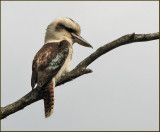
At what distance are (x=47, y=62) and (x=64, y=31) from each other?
4.33 ft

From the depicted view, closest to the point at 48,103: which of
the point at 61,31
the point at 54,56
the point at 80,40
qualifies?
the point at 54,56

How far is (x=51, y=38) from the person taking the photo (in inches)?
225

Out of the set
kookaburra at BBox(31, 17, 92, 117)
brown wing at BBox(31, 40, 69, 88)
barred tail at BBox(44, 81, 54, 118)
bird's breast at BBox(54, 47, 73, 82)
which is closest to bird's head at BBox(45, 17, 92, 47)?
kookaburra at BBox(31, 17, 92, 117)

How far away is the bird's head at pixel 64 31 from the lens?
571cm

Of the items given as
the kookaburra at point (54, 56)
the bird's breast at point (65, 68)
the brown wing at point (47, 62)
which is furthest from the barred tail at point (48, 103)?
the bird's breast at point (65, 68)

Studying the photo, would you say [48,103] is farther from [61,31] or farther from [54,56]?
[61,31]

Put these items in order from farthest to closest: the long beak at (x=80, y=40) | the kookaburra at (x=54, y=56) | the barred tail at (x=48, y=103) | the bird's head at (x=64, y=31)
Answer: the bird's head at (x=64, y=31) → the long beak at (x=80, y=40) → the kookaburra at (x=54, y=56) → the barred tail at (x=48, y=103)

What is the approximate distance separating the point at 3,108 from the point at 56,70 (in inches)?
43.1

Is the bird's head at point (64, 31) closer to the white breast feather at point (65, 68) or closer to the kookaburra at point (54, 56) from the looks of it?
the kookaburra at point (54, 56)

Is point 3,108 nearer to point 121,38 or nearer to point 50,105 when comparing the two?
point 50,105

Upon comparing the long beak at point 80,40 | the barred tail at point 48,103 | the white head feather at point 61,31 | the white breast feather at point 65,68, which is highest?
the white head feather at point 61,31

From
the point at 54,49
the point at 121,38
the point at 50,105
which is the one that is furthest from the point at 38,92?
the point at 121,38

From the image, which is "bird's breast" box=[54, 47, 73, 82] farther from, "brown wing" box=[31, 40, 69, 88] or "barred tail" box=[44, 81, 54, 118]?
"barred tail" box=[44, 81, 54, 118]

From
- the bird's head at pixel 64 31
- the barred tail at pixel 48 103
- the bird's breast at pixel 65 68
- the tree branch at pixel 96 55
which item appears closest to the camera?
the tree branch at pixel 96 55
